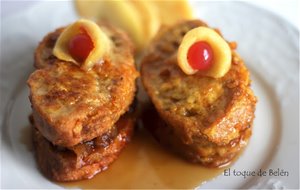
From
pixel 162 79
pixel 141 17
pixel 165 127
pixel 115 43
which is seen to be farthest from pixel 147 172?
pixel 141 17

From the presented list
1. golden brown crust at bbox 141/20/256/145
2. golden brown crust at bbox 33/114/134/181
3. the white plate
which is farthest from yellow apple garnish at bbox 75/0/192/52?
golden brown crust at bbox 33/114/134/181

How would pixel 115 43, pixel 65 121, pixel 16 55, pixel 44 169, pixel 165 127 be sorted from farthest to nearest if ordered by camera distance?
1. pixel 16 55
2. pixel 115 43
3. pixel 165 127
4. pixel 44 169
5. pixel 65 121

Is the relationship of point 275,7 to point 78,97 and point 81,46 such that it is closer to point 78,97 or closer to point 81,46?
point 81,46

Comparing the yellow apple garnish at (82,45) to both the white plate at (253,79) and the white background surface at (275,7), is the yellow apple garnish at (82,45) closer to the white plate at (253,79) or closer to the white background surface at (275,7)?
the white plate at (253,79)

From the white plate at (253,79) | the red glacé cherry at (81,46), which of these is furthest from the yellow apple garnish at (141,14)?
the red glacé cherry at (81,46)

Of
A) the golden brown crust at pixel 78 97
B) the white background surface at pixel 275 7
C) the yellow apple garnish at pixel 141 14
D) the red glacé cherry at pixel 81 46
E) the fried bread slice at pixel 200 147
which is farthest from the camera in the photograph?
the white background surface at pixel 275 7

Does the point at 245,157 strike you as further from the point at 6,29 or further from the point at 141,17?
the point at 6,29
